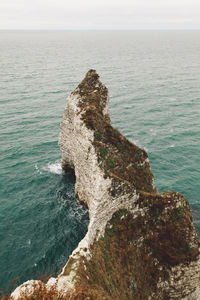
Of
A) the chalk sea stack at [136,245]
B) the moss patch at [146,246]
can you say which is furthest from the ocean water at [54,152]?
the moss patch at [146,246]

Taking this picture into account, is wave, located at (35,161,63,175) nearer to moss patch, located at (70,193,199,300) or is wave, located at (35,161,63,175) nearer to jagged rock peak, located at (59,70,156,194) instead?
jagged rock peak, located at (59,70,156,194)

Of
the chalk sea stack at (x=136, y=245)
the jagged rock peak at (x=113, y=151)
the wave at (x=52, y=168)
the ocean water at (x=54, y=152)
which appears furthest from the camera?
the wave at (x=52, y=168)

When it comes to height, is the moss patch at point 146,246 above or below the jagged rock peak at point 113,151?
below

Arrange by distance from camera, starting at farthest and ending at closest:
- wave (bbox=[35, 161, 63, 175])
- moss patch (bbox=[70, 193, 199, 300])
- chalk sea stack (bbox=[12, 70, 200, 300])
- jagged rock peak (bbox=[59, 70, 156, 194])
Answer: wave (bbox=[35, 161, 63, 175]), jagged rock peak (bbox=[59, 70, 156, 194]), moss patch (bbox=[70, 193, 199, 300]), chalk sea stack (bbox=[12, 70, 200, 300])

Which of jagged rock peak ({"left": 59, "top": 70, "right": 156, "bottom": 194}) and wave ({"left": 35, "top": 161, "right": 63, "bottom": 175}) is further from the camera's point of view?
wave ({"left": 35, "top": 161, "right": 63, "bottom": 175})

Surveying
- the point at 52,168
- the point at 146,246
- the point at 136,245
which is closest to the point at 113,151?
the point at 136,245

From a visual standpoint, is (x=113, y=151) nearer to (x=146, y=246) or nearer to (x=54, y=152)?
(x=146, y=246)

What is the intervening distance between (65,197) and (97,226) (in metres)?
20.3

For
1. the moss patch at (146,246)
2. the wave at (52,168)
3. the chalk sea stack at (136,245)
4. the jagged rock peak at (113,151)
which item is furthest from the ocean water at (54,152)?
the jagged rock peak at (113,151)

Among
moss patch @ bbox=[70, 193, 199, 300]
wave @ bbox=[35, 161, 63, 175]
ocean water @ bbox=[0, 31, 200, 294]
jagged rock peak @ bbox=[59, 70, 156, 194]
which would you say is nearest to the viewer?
moss patch @ bbox=[70, 193, 199, 300]

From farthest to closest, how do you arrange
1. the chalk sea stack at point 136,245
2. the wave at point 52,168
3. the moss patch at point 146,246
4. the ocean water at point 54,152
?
1. the wave at point 52,168
2. the ocean water at point 54,152
3. the moss patch at point 146,246
4. the chalk sea stack at point 136,245

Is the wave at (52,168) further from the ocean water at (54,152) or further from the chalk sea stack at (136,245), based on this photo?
the chalk sea stack at (136,245)

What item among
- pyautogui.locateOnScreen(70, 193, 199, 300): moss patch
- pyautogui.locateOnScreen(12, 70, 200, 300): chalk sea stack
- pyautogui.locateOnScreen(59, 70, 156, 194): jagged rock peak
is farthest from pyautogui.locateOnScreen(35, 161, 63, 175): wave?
pyautogui.locateOnScreen(70, 193, 199, 300): moss patch

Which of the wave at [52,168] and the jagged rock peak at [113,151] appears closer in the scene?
the jagged rock peak at [113,151]
